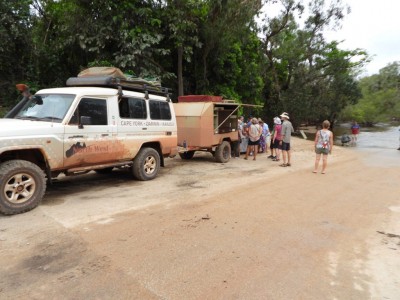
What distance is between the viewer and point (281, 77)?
101 feet

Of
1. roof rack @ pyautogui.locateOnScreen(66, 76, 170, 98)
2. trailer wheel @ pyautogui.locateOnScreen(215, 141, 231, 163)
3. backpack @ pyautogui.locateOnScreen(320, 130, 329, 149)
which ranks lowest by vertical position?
trailer wheel @ pyautogui.locateOnScreen(215, 141, 231, 163)

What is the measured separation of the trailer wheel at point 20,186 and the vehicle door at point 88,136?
66 centimetres

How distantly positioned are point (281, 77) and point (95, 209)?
28301 mm

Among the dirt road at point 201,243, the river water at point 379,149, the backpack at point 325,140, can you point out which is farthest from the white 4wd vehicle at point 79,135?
the river water at point 379,149

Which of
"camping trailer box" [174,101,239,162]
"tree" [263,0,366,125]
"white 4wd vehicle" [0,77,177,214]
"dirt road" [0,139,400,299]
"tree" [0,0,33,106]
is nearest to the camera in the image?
"dirt road" [0,139,400,299]

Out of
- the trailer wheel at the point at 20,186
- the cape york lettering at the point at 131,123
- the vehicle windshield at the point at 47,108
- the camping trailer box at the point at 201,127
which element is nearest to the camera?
the trailer wheel at the point at 20,186

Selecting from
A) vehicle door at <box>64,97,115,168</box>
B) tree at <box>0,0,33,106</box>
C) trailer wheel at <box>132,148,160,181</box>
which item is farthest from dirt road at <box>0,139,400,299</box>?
tree at <box>0,0,33,106</box>

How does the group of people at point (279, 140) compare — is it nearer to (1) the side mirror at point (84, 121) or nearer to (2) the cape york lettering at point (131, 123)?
(2) the cape york lettering at point (131, 123)

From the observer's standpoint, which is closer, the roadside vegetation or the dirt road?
the dirt road

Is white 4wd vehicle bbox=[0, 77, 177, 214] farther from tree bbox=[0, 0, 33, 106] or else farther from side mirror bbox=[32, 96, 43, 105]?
tree bbox=[0, 0, 33, 106]

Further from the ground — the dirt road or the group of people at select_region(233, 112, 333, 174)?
the group of people at select_region(233, 112, 333, 174)

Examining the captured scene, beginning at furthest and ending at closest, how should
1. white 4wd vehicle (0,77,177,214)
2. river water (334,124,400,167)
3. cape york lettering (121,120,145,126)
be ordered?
river water (334,124,400,167), cape york lettering (121,120,145,126), white 4wd vehicle (0,77,177,214)

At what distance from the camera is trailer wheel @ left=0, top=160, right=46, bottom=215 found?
4895 millimetres

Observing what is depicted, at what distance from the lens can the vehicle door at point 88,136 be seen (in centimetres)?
582
